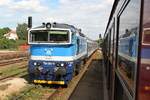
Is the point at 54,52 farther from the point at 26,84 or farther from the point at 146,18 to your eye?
the point at 146,18

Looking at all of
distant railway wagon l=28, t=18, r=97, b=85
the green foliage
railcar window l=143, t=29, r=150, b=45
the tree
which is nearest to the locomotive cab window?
distant railway wagon l=28, t=18, r=97, b=85

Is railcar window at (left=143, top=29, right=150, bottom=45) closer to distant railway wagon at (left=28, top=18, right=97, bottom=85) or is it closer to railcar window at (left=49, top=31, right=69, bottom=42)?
distant railway wagon at (left=28, top=18, right=97, bottom=85)

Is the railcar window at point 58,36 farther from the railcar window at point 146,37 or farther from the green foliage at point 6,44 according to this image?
the green foliage at point 6,44

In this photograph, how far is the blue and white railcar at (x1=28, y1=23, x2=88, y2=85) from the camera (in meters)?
15.6

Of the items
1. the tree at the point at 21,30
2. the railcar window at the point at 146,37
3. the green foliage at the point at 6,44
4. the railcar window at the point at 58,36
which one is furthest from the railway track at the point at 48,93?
the tree at the point at 21,30

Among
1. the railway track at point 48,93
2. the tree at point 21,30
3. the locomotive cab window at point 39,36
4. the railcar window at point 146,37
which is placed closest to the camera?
the railcar window at point 146,37

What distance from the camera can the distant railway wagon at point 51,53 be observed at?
51.1 feet

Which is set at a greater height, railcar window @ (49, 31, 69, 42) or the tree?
the tree

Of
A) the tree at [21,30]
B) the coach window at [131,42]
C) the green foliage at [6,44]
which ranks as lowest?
the green foliage at [6,44]

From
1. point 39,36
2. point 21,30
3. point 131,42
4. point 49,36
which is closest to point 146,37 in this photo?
point 131,42

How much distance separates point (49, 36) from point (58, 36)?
43 cm

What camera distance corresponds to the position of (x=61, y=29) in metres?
15.7

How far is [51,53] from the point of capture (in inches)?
619

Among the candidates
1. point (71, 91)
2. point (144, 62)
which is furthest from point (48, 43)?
point (144, 62)
